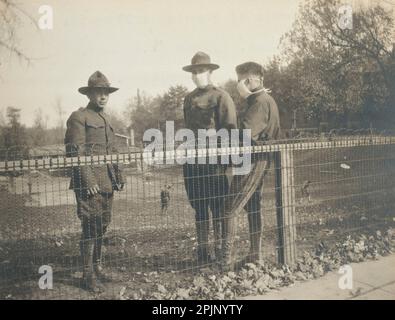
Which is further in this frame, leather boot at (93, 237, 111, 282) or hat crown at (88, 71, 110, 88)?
hat crown at (88, 71, 110, 88)

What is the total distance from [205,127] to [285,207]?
1.43 m

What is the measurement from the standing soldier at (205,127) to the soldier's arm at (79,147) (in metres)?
1.20

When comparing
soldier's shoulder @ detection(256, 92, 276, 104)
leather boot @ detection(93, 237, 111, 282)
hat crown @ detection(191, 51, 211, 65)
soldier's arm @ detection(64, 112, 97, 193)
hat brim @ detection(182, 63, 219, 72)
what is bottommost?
leather boot @ detection(93, 237, 111, 282)

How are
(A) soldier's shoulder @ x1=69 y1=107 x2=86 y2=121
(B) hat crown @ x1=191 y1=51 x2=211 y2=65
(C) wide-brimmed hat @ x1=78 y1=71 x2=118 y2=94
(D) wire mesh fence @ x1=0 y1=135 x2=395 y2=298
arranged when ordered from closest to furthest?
(D) wire mesh fence @ x1=0 y1=135 x2=395 y2=298
(A) soldier's shoulder @ x1=69 y1=107 x2=86 y2=121
(C) wide-brimmed hat @ x1=78 y1=71 x2=118 y2=94
(B) hat crown @ x1=191 y1=51 x2=211 y2=65

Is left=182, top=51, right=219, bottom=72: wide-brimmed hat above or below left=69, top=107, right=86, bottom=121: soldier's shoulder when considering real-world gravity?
above

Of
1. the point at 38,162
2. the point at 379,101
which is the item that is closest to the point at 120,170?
the point at 38,162

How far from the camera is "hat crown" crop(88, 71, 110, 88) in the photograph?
4.36 m

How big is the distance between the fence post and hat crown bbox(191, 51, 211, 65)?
1.50m

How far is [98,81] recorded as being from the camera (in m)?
4.37

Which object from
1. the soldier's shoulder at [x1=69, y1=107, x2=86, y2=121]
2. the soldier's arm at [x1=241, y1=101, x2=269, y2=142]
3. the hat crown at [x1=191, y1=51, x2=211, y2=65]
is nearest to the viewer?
the soldier's shoulder at [x1=69, y1=107, x2=86, y2=121]

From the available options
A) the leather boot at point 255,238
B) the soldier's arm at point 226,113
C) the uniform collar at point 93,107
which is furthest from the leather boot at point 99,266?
the soldier's arm at point 226,113

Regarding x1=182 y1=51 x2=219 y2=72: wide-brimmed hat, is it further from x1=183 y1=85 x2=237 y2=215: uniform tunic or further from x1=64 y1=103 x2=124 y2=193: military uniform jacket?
x1=64 y1=103 x2=124 y2=193: military uniform jacket

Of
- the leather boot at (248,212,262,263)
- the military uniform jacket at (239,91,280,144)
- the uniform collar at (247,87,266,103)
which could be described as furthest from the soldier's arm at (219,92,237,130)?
the leather boot at (248,212,262,263)

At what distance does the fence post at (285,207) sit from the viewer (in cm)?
460
